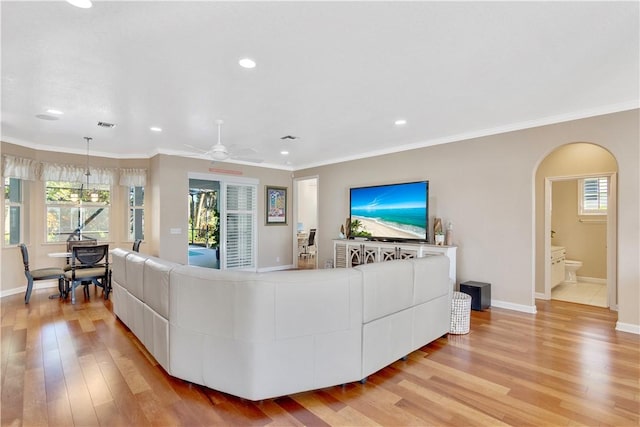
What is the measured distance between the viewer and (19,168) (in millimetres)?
5312

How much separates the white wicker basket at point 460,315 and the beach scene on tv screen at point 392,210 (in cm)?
183

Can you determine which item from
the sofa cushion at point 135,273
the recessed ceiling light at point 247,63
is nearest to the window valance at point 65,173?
the sofa cushion at point 135,273

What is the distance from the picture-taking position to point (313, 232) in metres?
9.95

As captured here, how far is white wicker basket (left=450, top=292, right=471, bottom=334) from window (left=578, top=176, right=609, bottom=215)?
4624 millimetres

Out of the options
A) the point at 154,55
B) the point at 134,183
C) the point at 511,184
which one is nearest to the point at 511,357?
the point at 511,184

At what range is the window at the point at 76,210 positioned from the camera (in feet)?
19.7

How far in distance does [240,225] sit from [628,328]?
6.65m

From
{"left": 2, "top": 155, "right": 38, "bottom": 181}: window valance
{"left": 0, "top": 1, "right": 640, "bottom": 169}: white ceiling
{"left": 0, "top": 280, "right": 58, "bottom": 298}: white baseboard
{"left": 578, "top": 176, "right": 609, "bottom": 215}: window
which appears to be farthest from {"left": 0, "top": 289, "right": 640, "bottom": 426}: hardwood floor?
{"left": 578, "top": 176, "right": 609, "bottom": 215}: window

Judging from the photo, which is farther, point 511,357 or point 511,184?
point 511,184

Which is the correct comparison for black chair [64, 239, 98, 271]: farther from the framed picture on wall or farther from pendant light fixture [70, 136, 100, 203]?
the framed picture on wall

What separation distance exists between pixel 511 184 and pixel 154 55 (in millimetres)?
4623

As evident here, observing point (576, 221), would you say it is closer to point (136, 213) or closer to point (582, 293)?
point (582, 293)

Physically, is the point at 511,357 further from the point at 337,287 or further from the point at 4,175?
the point at 4,175

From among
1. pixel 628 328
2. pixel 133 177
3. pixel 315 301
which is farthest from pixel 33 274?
pixel 628 328
